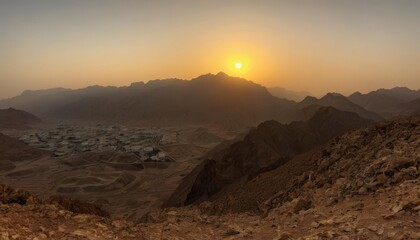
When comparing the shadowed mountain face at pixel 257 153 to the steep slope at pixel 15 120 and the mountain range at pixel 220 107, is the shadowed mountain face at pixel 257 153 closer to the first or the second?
the mountain range at pixel 220 107

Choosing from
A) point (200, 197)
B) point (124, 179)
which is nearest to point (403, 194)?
point (200, 197)

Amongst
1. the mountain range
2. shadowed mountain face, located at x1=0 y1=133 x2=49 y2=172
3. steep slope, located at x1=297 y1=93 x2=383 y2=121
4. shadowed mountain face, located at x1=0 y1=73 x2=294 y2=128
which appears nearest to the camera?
shadowed mountain face, located at x1=0 y1=133 x2=49 y2=172

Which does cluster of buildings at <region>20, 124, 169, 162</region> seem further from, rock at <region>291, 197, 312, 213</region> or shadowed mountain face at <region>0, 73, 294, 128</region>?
rock at <region>291, 197, 312, 213</region>

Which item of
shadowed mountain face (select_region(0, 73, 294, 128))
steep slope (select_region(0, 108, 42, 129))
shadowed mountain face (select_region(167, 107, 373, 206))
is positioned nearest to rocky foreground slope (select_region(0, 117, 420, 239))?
shadowed mountain face (select_region(167, 107, 373, 206))

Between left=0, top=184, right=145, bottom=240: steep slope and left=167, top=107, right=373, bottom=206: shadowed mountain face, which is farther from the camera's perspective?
left=167, top=107, right=373, bottom=206: shadowed mountain face

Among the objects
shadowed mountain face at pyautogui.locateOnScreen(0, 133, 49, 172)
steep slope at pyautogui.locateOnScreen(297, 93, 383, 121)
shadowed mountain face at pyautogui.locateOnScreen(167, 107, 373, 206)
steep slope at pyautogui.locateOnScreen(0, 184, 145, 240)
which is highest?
steep slope at pyautogui.locateOnScreen(297, 93, 383, 121)

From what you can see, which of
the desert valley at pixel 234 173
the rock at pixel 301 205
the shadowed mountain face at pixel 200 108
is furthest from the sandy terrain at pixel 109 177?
the shadowed mountain face at pixel 200 108

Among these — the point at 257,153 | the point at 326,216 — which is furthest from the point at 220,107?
the point at 326,216
